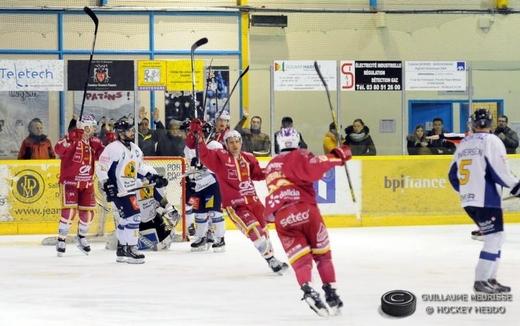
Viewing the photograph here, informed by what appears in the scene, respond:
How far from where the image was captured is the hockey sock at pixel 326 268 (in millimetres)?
7535

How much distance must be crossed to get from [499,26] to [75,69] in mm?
8525

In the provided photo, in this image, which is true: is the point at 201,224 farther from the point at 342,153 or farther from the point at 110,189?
the point at 342,153

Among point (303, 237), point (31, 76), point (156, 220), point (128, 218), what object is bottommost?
point (156, 220)

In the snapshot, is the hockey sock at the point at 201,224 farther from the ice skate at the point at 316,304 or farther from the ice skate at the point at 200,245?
the ice skate at the point at 316,304

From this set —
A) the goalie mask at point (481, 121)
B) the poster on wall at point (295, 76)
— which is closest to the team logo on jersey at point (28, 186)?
the poster on wall at point (295, 76)

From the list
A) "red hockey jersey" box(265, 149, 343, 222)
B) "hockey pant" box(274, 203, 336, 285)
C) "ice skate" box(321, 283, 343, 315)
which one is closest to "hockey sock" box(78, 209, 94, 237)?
"red hockey jersey" box(265, 149, 343, 222)

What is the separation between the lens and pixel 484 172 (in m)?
8.35

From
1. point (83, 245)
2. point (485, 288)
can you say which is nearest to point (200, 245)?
point (83, 245)

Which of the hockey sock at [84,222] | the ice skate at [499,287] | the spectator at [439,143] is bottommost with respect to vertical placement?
the ice skate at [499,287]

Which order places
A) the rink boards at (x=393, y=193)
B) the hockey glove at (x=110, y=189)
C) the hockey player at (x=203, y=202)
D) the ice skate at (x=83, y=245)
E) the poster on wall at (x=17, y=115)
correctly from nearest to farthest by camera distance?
the hockey glove at (x=110, y=189) < the ice skate at (x=83, y=245) < the hockey player at (x=203, y=202) < the rink boards at (x=393, y=193) < the poster on wall at (x=17, y=115)

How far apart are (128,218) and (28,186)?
366 centimetres

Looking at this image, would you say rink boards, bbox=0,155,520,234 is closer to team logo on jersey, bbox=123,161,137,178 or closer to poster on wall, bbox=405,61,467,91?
poster on wall, bbox=405,61,467,91

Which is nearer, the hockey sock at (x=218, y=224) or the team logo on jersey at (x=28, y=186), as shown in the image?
the hockey sock at (x=218, y=224)

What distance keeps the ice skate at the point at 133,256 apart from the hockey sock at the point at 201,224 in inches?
53.0
